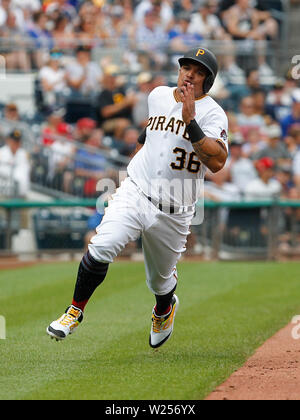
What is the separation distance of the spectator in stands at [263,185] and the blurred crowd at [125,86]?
0.02m

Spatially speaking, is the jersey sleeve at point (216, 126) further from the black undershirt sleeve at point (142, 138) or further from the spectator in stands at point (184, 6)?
the spectator in stands at point (184, 6)

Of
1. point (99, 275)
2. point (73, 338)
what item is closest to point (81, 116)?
point (73, 338)

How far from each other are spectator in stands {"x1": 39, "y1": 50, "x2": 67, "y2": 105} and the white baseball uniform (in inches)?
411

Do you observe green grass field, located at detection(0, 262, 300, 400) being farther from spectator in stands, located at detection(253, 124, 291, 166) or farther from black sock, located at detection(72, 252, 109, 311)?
spectator in stands, located at detection(253, 124, 291, 166)

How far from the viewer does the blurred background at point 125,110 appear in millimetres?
14164

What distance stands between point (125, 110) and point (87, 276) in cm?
1071

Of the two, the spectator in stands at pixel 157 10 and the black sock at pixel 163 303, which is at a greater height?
the spectator in stands at pixel 157 10

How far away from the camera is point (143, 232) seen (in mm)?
6051

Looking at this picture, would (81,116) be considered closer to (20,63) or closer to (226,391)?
(20,63)

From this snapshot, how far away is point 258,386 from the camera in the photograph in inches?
202

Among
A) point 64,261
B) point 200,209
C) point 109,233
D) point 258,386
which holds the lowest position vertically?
point 64,261

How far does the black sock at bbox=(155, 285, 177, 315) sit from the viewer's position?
21.3 ft

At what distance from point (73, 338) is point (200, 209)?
7222 mm

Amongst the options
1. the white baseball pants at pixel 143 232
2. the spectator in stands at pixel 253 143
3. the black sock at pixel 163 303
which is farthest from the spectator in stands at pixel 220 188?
the white baseball pants at pixel 143 232
